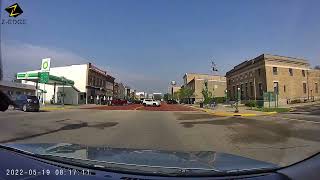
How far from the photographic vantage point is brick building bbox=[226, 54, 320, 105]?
70.4 metres

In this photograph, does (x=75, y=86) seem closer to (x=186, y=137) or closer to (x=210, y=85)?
(x=210, y=85)

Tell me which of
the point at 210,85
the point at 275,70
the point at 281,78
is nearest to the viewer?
the point at 275,70

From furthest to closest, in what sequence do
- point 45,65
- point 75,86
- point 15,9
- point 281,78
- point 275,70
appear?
point 75,86
point 281,78
point 275,70
point 45,65
point 15,9

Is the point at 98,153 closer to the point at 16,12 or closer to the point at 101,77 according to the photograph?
the point at 16,12

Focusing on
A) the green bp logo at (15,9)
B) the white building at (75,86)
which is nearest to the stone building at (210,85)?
the white building at (75,86)

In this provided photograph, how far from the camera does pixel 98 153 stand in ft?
14.2

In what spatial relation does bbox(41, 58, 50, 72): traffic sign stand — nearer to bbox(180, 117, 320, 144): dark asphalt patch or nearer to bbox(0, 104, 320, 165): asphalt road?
bbox(0, 104, 320, 165): asphalt road

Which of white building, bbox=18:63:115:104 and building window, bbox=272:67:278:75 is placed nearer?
building window, bbox=272:67:278:75

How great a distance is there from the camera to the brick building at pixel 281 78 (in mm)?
70438

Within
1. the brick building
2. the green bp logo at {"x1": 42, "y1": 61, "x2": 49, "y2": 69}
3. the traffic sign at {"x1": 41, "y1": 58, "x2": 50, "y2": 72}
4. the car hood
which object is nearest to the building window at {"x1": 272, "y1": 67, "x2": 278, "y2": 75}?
the brick building

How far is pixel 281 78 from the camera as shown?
72.1m

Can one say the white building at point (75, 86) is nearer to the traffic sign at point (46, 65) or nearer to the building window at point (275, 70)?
the traffic sign at point (46, 65)

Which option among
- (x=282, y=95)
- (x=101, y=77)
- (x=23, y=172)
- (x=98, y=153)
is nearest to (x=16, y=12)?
(x=98, y=153)

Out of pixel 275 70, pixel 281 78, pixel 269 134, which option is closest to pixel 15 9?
pixel 269 134
